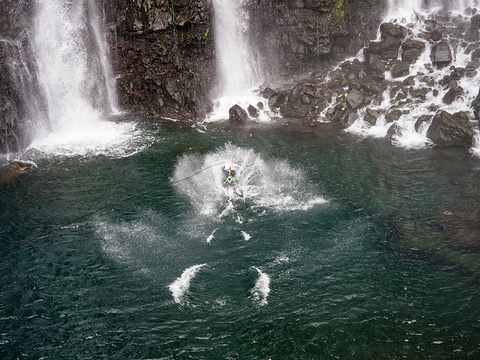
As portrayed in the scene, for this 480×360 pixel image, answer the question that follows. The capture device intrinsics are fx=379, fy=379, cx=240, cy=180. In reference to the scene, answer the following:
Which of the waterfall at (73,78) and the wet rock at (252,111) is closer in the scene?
the waterfall at (73,78)

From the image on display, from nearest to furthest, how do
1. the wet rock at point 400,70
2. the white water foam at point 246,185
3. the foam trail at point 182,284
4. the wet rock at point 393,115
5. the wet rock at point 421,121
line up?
1. the foam trail at point 182,284
2. the white water foam at point 246,185
3. the wet rock at point 421,121
4. the wet rock at point 393,115
5. the wet rock at point 400,70

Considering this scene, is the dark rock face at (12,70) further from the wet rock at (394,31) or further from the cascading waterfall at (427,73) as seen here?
the wet rock at (394,31)

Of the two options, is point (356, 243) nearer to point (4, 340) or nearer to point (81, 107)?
point (4, 340)

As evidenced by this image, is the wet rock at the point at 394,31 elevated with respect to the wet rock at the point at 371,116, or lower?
elevated

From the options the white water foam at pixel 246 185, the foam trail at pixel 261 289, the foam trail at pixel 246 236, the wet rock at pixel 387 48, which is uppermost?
the wet rock at pixel 387 48

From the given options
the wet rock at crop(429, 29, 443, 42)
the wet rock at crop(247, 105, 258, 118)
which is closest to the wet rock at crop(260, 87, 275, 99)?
the wet rock at crop(247, 105, 258, 118)

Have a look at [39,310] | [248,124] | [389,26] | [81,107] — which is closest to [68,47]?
[81,107]

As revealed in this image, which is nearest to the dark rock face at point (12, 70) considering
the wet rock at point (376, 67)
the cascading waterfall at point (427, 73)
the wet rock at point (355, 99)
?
the cascading waterfall at point (427, 73)

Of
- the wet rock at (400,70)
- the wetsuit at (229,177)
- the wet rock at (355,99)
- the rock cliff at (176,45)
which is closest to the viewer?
the wetsuit at (229,177)
